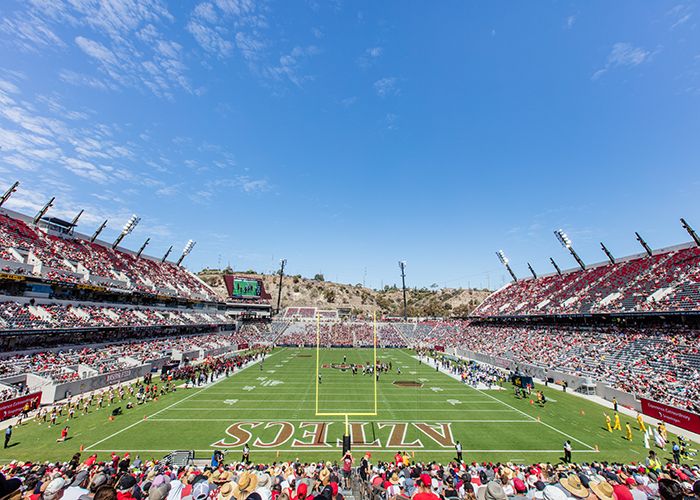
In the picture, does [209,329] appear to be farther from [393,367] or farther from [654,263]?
[654,263]

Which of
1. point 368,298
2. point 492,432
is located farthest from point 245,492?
point 368,298

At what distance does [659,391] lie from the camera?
20.3 m

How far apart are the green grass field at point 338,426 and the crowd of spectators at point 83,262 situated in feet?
65.4

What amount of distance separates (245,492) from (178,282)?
58751 millimetres

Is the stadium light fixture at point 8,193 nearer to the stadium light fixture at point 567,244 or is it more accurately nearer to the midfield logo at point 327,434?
the midfield logo at point 327,434

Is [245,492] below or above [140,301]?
below

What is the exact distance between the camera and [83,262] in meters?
38.2

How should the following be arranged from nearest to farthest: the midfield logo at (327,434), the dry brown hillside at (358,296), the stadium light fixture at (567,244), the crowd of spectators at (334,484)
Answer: the crowd of spectators at (334,484) → the midfield logo at (327,434) → the stadium light fixture at (567,244) → the dry brown hillside at (358,296)

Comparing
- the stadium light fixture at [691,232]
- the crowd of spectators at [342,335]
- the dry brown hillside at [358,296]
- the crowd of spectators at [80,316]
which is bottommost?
the crowd of spectators at [80,316]

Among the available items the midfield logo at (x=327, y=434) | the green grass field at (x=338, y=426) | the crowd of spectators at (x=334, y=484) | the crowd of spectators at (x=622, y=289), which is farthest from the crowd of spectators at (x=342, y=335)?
the crowd of spectators at (x=334, y=484)

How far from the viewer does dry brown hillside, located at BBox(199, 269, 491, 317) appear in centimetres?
11381

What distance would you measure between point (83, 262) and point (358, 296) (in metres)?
101

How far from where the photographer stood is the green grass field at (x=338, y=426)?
47.9 feet

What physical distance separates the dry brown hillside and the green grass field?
81.1 meters
